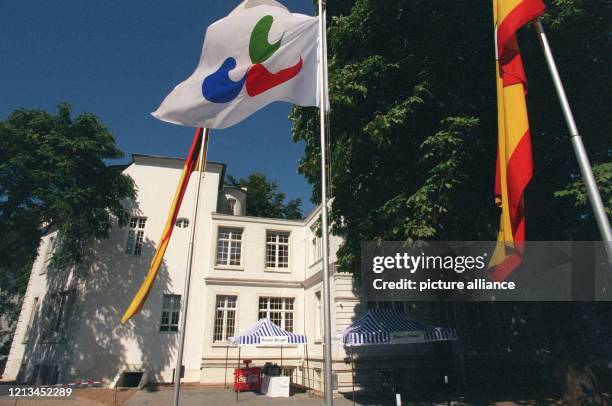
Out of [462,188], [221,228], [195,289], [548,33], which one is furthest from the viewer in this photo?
[221,228]

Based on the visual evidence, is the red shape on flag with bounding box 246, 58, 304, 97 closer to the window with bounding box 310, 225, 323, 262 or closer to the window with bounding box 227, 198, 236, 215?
the window with bounding box 310, 225, 323, 262

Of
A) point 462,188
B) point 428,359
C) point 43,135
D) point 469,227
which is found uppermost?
point 43,135

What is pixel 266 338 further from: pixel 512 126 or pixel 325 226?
pixel 512 126

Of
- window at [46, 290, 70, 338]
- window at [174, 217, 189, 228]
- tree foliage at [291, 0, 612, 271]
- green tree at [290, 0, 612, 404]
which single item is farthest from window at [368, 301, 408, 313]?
window at [46, 290, 70, 338]

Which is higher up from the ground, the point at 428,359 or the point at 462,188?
the point at 462,188

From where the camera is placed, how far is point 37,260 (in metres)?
30.8

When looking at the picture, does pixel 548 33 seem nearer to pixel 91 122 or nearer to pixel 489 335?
pixel 489 335

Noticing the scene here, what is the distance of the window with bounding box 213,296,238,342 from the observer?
24.6m

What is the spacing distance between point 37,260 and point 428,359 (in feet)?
92.0

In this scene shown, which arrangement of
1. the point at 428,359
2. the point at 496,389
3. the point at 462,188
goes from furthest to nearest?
the point at 428,359 < the point at 496,389 < the point at 462,188

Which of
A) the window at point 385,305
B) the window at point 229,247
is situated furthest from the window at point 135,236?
the window at point 385,305

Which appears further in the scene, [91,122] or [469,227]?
[91,122]

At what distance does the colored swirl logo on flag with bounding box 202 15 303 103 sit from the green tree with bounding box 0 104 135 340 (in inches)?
651

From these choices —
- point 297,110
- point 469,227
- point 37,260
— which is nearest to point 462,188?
point 469,227
